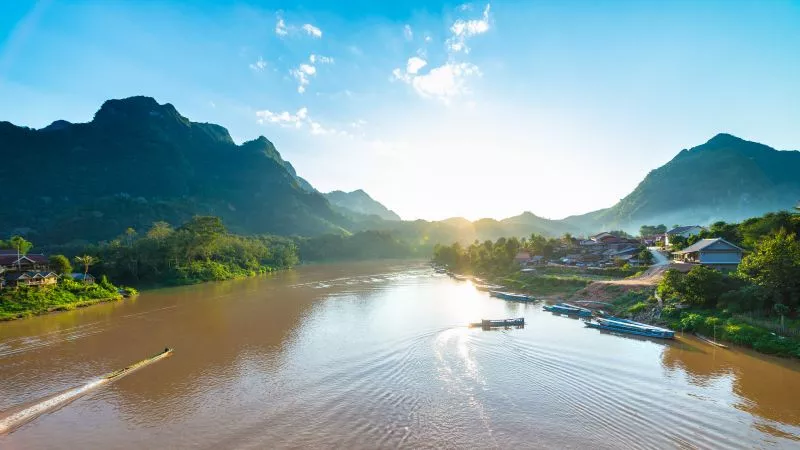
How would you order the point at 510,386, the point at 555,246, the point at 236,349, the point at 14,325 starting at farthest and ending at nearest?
1. the point at 555,246
2. the point at 14,325
3. the point at 236,349
4. the point at 510,386

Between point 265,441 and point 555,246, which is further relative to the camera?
point 555,246

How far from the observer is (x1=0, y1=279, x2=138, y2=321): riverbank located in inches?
1378

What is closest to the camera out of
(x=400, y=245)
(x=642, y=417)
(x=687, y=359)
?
(x=642, y=417)

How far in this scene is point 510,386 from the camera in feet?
59.5

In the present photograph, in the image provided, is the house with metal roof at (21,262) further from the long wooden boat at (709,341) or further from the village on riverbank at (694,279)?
the long wooden boat at (709,341)

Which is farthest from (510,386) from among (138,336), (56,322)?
(56,322)

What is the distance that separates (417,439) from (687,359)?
1865 cm

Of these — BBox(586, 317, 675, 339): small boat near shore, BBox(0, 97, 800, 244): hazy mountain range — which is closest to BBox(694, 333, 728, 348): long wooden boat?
BBox(586, 317, 675, 339): small boat near shore

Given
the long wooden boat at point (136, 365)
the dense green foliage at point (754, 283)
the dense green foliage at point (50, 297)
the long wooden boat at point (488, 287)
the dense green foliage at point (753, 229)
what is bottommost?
the long wooden boat at point (136, 365)

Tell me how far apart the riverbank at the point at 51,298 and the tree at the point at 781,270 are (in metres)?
60.7

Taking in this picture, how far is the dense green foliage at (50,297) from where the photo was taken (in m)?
35.1

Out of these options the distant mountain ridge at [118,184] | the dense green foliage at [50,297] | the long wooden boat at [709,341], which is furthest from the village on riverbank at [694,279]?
the distant mountain ridge at [118,184]

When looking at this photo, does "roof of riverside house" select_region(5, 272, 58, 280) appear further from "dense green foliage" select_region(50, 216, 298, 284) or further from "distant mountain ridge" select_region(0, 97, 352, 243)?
"distant mountain ridge" select_region(0, 97, 352, 243)

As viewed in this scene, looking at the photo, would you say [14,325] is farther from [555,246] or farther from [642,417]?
[555,246]
